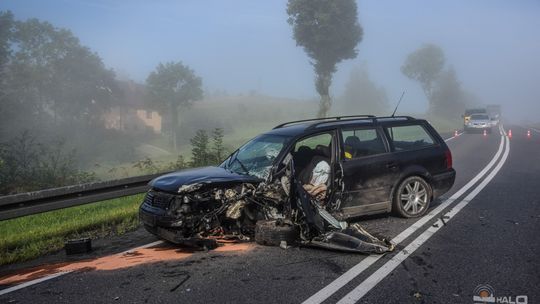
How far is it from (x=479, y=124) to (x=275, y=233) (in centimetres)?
3357

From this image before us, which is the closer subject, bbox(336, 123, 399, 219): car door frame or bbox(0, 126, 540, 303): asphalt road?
bbox(0, 126, 540, 303): asphalt road

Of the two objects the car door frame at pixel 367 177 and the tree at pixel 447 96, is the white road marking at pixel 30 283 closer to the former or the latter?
the car door frame at pixel 367 177

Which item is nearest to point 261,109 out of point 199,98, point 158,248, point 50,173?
point 199,98

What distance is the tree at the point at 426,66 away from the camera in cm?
8250

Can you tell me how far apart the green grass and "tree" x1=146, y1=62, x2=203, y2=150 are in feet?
203

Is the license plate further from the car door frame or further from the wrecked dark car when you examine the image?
the car door frame

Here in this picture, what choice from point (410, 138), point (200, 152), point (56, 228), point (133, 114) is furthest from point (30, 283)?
point (133, 114)

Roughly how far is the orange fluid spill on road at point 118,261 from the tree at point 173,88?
65081 mm

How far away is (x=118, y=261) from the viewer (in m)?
5.26

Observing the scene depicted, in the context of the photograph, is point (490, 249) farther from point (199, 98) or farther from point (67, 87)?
point (199, 98)

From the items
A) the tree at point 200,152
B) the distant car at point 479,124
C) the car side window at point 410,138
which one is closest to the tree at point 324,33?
the distant car at point 479,124

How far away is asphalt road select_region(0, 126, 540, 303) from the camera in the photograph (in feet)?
13.2

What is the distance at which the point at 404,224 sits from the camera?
258 inches

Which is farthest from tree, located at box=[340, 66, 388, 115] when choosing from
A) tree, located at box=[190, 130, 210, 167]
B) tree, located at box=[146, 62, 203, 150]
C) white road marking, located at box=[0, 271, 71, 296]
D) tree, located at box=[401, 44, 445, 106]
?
white road marking, located at box=[0, 271, 71, 296]
